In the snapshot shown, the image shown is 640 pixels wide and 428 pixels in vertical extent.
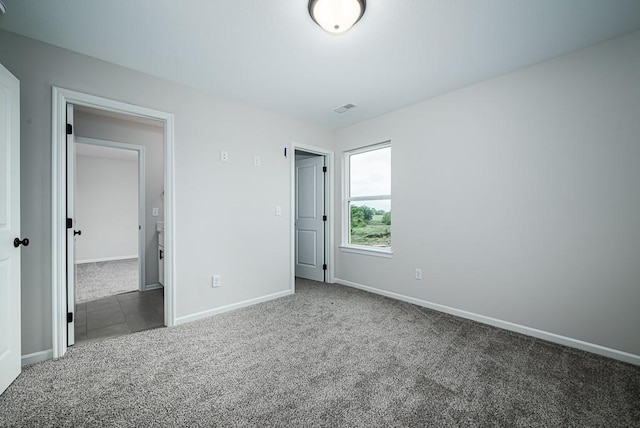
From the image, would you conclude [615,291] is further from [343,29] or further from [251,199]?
[251,199]

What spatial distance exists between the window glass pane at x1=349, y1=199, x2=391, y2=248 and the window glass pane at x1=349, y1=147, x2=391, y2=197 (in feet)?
0.55

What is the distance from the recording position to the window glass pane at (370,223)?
3.86 m

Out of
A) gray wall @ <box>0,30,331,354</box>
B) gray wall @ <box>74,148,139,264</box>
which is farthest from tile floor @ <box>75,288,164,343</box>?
gray wall @ <box>74,148,139,264</box>

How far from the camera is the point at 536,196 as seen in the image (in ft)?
8.16

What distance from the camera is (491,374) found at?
1934 millimetres

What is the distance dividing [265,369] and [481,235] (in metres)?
2.40

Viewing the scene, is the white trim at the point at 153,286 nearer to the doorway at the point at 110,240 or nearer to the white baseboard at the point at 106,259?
the doorway at the point at 110,240

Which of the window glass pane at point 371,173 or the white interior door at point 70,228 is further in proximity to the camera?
the window glass pane at point 371,173

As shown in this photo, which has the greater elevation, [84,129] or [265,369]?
[84,129]

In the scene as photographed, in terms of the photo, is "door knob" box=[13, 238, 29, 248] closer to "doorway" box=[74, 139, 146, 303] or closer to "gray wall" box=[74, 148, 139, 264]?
"doorway" box=[74, 139, 146, 303]

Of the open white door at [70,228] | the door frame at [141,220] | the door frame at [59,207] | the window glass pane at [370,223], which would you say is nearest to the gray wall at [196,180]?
the door frame at [59,207]

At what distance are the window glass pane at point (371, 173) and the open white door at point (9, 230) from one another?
3.55 meters

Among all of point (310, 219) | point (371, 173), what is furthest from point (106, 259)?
point (371, 173)

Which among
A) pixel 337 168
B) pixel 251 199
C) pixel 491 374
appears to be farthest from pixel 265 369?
pixel 337 168
